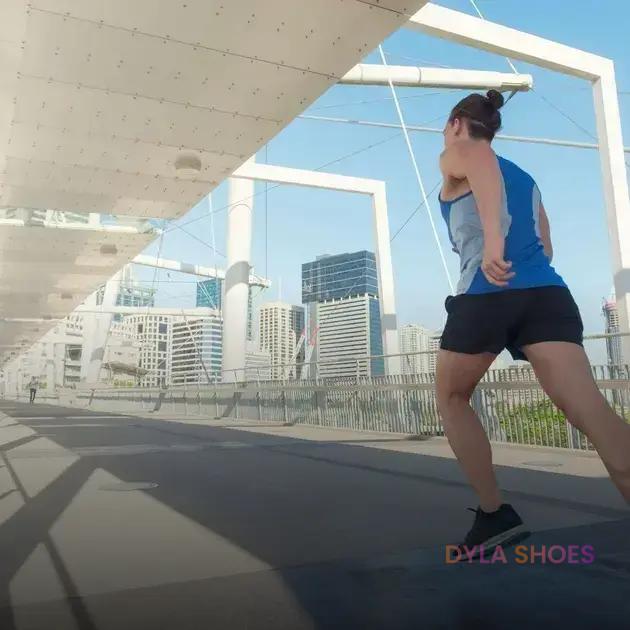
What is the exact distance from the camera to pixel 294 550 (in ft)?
A: 9.44

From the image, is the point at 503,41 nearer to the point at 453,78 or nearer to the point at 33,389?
the point at 453,78

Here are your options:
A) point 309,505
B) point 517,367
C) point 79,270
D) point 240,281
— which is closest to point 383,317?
point 240,281

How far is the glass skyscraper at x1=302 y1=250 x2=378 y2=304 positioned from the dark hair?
205 ft

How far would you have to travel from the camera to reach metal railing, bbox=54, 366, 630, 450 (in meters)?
8.05

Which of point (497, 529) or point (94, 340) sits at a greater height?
point (94, 340)

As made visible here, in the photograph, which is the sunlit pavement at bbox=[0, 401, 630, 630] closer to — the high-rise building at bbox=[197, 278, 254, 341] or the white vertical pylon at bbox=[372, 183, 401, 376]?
the white vertical pylon at bbox=[372, 183, 401, 376]

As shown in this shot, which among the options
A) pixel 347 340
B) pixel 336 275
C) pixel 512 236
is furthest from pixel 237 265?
pixel 336 275

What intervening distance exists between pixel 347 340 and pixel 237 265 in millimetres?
11298

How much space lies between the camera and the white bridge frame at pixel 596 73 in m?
13.0

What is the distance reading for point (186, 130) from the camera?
8664 millimetres

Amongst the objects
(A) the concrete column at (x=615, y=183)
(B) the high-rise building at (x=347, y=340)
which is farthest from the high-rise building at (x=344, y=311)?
(A) the concrete column at (x=615, y=183)

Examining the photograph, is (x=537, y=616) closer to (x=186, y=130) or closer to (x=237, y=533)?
(x=237, y=533)

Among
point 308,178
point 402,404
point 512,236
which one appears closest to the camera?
point 512,236

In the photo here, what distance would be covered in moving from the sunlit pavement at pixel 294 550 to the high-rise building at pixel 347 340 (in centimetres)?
709
